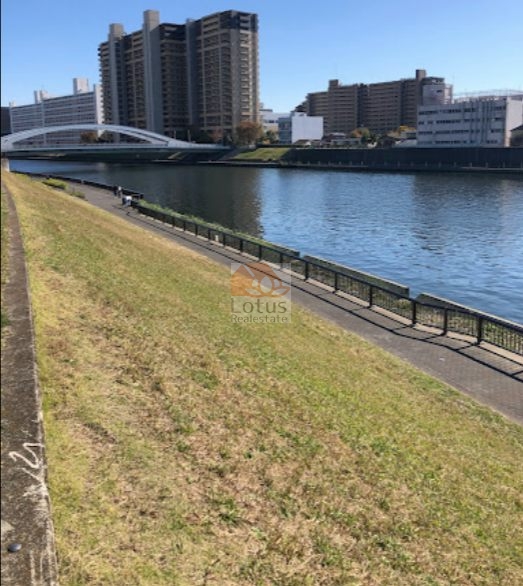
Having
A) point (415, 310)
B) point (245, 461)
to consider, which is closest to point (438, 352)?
point (415, 310)

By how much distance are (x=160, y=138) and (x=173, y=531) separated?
145365 mm

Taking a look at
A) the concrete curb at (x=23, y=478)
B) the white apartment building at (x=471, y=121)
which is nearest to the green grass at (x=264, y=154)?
the white apartment building at (x=471, y=121)

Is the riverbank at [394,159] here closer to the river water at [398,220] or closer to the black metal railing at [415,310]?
the river water at [398,220]

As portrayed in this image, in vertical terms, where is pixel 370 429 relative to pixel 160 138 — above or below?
below

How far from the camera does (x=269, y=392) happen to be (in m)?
7.75

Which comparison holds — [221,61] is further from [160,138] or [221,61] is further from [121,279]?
[121,279]

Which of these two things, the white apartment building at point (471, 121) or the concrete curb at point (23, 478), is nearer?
the concrete curb at point (23, 478)

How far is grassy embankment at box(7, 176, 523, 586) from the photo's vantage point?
178 inches

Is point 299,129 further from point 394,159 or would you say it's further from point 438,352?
point 438,352

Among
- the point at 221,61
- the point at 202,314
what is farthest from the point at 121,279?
the point at 221,61

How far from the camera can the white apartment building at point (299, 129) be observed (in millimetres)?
190250

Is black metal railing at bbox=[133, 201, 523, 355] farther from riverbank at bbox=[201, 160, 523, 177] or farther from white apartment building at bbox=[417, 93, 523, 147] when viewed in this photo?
white apartment building at bbox=[417, 93, 523, 147]

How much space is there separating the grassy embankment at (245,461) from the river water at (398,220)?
676 inches

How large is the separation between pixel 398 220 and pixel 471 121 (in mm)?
87053
